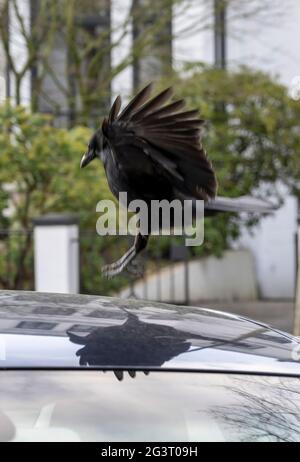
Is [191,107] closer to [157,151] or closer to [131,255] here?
[131,255]

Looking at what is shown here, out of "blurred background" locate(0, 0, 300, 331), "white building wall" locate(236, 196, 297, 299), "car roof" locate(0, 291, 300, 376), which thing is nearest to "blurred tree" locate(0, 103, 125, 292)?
"blurred background" locate(0, 0, 300, 331)

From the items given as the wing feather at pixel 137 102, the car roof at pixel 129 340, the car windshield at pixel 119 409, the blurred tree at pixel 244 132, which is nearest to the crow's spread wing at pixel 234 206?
the wing feather at pixel 137 102

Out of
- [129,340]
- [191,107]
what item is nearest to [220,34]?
[191,107]

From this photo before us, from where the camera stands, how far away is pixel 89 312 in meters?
2.94

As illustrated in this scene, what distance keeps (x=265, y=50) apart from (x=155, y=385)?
13.1 m

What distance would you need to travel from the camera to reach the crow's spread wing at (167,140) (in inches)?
137

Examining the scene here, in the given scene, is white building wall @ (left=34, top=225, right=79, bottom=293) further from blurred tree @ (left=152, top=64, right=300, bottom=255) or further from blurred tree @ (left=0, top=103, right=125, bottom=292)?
blurred tree @ (left=152, top=64, right=300, bottom=255)

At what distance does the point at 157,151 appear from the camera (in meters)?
3.48

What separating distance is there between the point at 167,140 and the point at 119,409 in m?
1.34

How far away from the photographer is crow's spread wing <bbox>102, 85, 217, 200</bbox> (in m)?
3.48

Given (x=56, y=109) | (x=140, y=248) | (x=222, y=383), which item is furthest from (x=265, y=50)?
(x=222, y=383)

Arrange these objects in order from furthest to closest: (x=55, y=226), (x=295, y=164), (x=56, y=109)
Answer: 1. (x=56, y=109)
2. (x=295, y=164)
3. (x=55, y=226)

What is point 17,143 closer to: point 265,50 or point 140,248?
point 265,50
